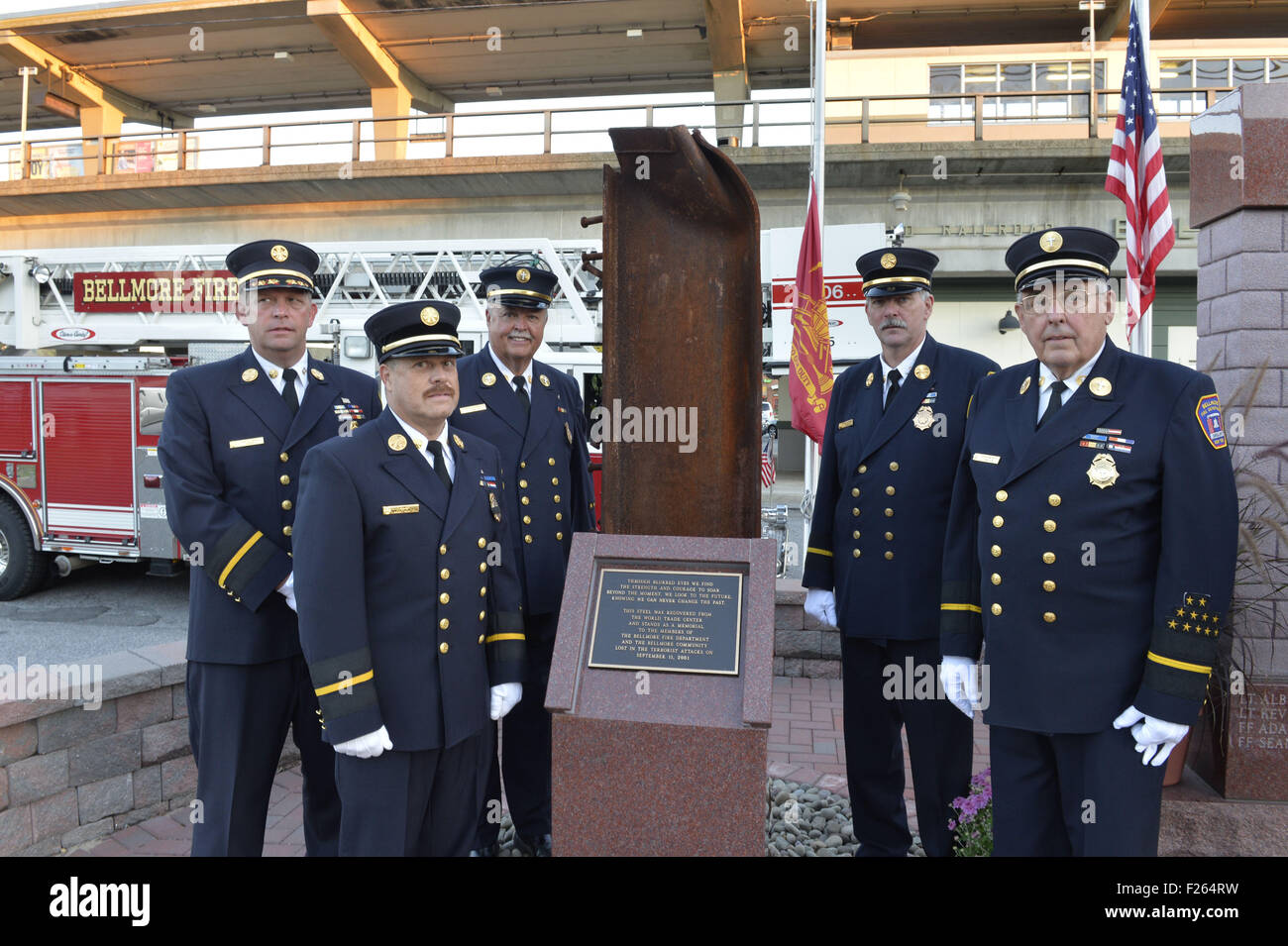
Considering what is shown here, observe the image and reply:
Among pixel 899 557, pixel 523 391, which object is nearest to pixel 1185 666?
pixel 899 557

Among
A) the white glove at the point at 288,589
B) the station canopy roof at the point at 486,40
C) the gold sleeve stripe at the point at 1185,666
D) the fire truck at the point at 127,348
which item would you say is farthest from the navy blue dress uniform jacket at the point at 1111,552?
the station canopy roof at the point at 486,40

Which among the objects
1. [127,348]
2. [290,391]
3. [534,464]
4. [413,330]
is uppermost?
[127,348]

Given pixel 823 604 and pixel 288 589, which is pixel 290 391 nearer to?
pixel 288 589

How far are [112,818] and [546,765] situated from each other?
5.91ft

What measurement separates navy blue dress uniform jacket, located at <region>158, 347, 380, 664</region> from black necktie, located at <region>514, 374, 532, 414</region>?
0.76 m

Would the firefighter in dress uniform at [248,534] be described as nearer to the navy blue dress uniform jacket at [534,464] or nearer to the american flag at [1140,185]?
the navy blue dress uniform jacket at [534,464]

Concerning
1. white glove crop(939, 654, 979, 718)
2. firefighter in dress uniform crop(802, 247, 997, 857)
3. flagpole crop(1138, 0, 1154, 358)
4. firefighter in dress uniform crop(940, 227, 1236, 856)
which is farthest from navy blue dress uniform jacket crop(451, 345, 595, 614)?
flagpole crop(1138, 0, 1154, 358)

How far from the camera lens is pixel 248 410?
300cm

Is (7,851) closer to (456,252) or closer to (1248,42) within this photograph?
(456,252)

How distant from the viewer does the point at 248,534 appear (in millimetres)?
2797

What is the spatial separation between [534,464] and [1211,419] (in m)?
2.29

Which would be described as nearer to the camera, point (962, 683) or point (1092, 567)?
point (1092, 567)

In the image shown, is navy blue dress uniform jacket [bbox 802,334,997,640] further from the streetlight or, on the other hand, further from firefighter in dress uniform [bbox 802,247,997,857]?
the streetlight

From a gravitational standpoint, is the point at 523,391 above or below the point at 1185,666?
above
